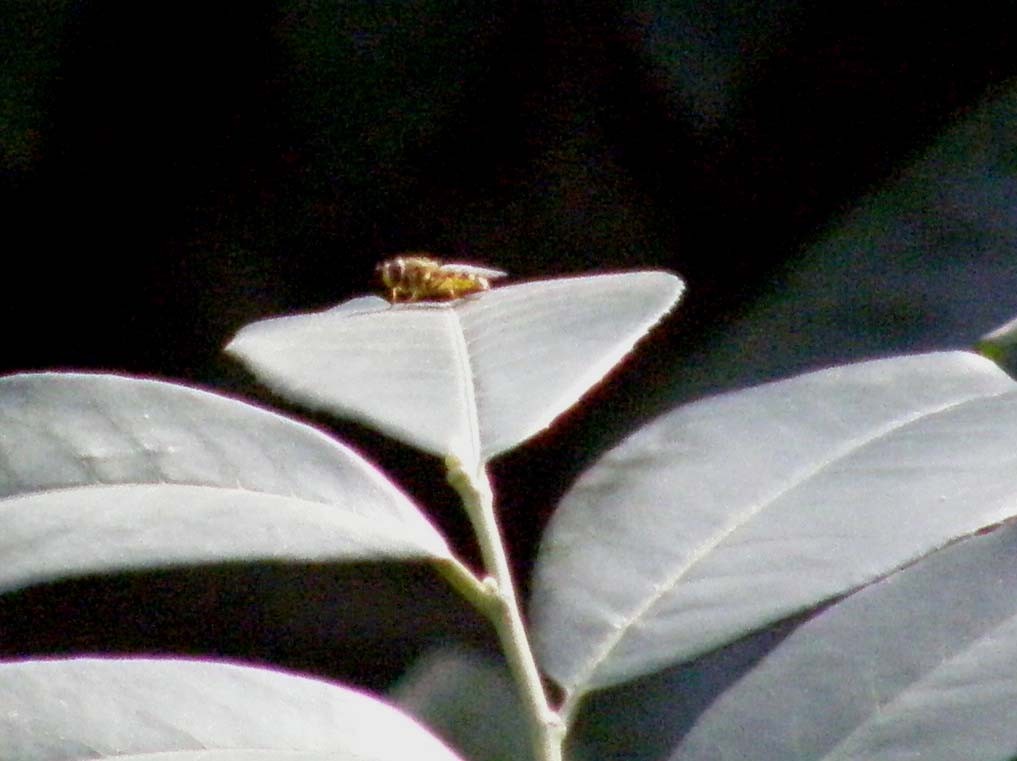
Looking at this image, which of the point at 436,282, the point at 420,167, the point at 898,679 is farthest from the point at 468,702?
the point at 898,679

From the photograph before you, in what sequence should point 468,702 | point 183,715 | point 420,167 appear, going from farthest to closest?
point 420,167, point 468,702, point 183,715

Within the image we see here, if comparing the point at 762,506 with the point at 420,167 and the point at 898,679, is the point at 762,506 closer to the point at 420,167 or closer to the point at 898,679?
the point at 898,679

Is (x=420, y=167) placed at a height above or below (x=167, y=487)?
above

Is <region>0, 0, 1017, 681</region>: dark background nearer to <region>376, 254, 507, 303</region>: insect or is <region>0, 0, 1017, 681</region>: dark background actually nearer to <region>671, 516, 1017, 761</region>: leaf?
<region>376, 254, 507, 303</region>: insect

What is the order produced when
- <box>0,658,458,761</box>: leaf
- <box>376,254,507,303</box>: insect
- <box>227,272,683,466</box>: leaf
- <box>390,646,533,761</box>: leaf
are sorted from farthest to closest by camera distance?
<box>390,646,533,761</box>: leaf, <box>376,254,507,303</box>: insect, <box>227,272,683,466</box>: leaf, <box>0,658,458,761</box>: leaf

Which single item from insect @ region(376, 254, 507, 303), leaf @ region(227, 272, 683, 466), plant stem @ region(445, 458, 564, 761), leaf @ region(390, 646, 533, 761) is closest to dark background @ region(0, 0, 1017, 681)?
leaf @ region(390, 646, 533, 761)

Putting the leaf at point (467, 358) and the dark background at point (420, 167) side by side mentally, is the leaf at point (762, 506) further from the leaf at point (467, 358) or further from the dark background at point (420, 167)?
the dark background at point (420, 167)
